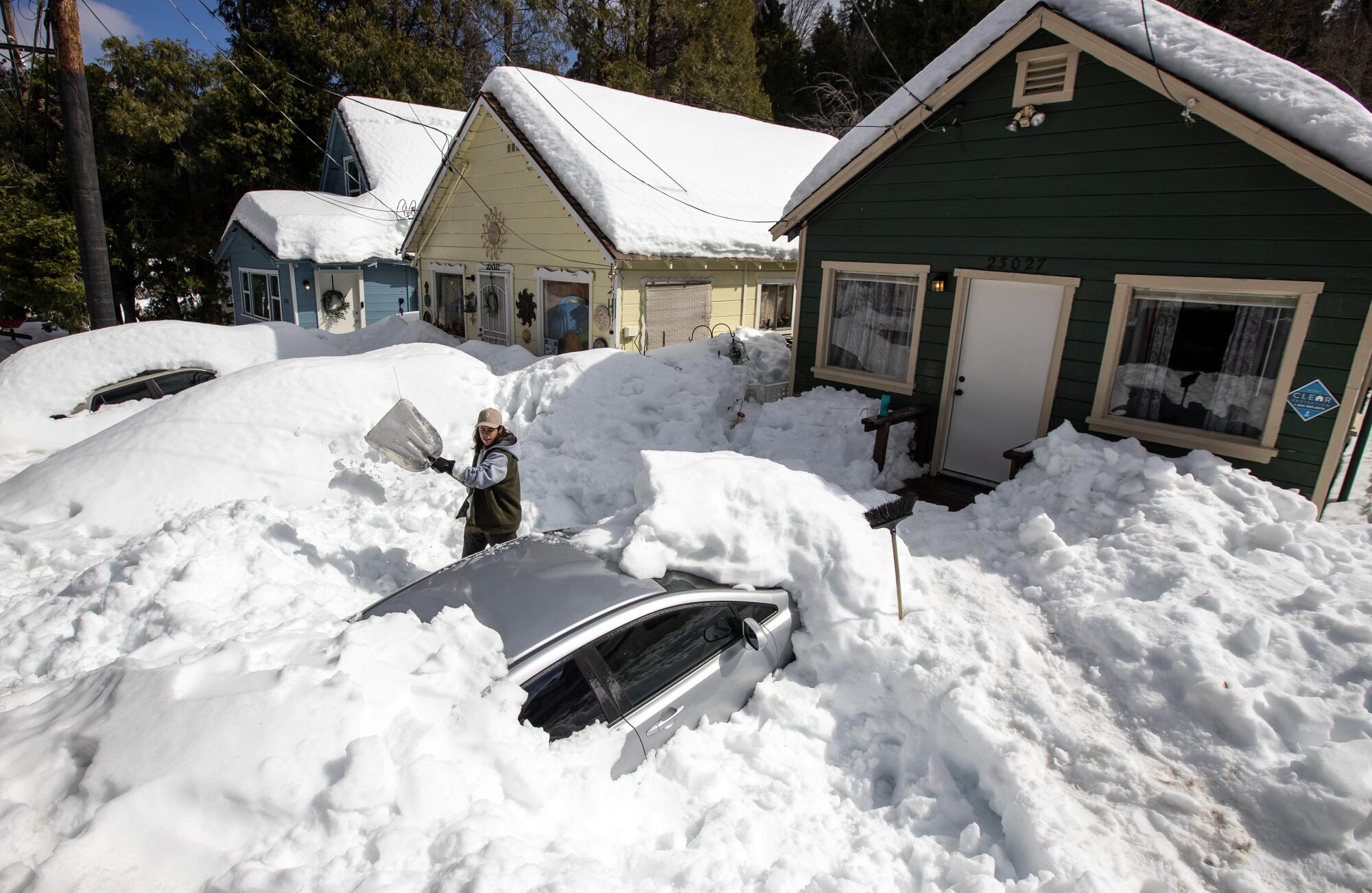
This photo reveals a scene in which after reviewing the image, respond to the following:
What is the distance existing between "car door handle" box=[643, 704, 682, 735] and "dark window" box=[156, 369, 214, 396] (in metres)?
10.1

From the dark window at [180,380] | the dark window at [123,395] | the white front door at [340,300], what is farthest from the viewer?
the white front door at [340,300]

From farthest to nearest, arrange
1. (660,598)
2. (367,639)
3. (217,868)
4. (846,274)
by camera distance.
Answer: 1. (846,274)
2. (660,598)
3. (367,639)
4. (217,868)

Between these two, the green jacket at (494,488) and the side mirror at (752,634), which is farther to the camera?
the green jacket at (494,488)

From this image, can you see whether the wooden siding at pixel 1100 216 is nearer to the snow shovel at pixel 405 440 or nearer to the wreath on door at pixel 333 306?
the snow shovel at pixel 405 440

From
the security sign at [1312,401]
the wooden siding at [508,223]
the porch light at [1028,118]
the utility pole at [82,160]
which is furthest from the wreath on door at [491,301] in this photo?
the security sign at [1312,401]

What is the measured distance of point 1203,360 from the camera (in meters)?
6.74

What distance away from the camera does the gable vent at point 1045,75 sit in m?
7.12

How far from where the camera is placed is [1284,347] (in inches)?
247

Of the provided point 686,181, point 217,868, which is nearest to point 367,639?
point 217,868

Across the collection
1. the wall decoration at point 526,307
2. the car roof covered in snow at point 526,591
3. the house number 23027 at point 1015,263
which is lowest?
the car roof covered in snow at point 526,591

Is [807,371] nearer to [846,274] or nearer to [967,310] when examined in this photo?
[846,274]

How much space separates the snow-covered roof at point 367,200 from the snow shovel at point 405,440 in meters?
14.5

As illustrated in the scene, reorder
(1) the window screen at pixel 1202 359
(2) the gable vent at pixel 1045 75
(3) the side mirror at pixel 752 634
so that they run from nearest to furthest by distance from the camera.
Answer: (3) the side mirror at pixel 752 634 < (1) the window screen at pixel 1202 359 < (2) the gable vent at pixel 1045 75

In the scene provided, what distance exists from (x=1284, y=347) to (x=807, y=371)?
5.13 metres
